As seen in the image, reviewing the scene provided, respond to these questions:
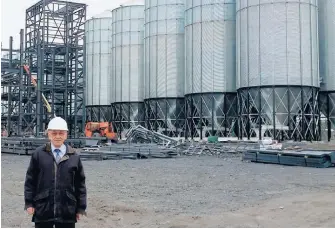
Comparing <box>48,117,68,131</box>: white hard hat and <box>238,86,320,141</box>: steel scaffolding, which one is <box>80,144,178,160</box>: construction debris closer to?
<box>238,86,320,141</box>: steel scaffolding

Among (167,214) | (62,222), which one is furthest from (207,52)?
(62,222)

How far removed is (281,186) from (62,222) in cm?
1058

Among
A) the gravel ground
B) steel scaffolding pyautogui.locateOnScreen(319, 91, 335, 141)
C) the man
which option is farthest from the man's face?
steel scaffolding pyautogui.locateOnScreen(319, 91, 335, 141)

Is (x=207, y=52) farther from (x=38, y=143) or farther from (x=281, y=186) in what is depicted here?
(x=281, y=186)

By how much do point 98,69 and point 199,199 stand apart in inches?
1944

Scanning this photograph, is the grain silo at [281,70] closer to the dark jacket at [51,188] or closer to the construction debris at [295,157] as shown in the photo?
the construction debris at [295,157]

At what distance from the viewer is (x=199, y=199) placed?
12.3m

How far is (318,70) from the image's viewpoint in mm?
38688

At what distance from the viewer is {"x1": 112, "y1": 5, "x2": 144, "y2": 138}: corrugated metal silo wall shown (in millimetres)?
53188

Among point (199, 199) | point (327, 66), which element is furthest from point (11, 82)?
point (199, 199)

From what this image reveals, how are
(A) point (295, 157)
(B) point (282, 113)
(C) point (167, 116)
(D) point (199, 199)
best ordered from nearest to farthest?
(D) point (199, 199)
(A) point (295, 157)
(B) point (282, 113)
(C) point (167, 116)

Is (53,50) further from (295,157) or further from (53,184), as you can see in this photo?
(53,184)

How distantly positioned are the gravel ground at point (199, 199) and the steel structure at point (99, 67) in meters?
40.2

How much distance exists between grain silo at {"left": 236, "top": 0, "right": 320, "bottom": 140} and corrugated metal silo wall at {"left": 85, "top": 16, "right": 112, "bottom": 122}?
2605cm
